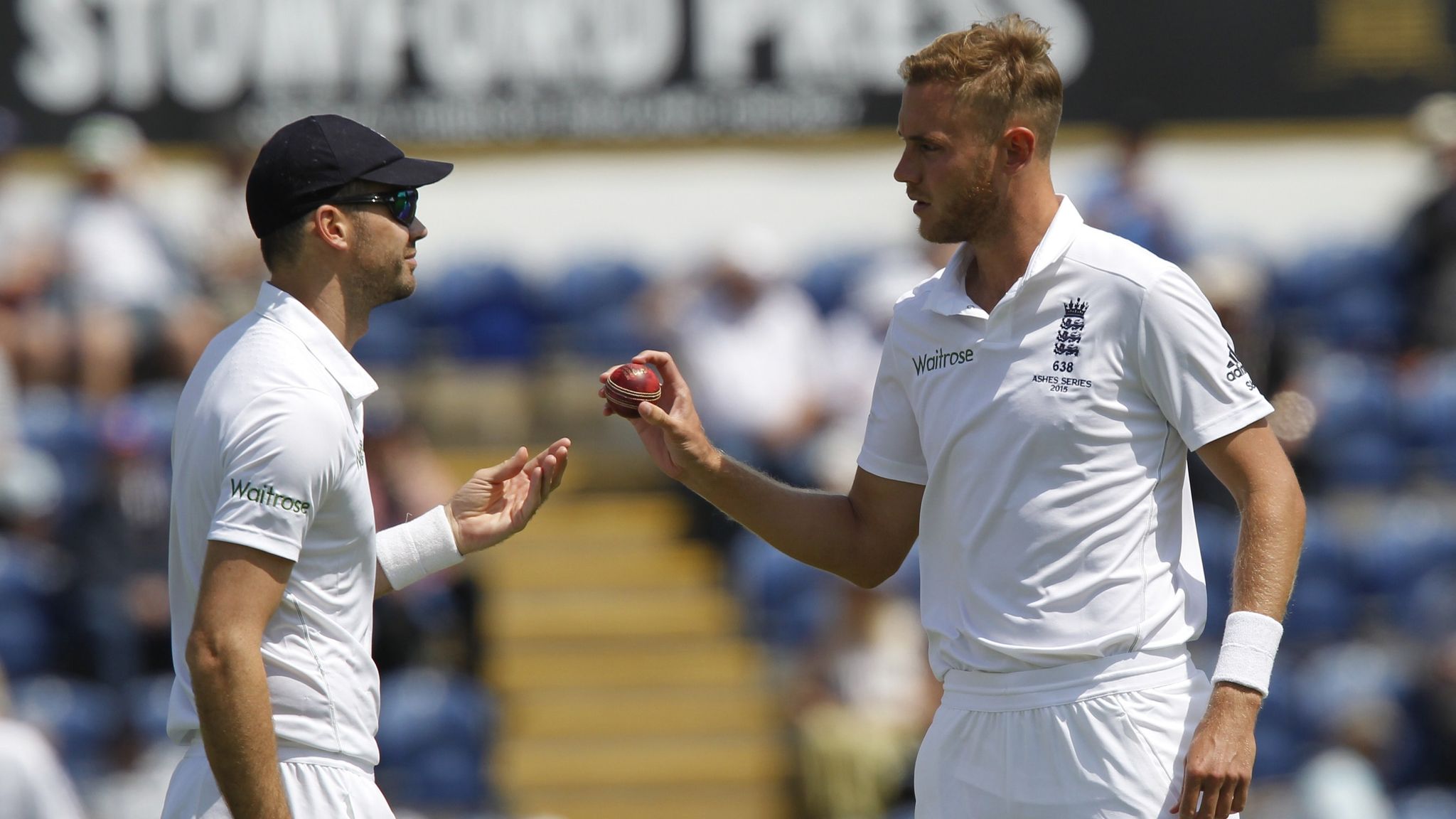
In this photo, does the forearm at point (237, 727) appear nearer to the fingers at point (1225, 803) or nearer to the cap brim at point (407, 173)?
the cap brim at point (407, 173)

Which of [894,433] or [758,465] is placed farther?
[758,465]

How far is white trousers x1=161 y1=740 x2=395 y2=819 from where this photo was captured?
124 inches

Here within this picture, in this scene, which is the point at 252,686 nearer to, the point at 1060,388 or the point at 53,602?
the point at 1060,388

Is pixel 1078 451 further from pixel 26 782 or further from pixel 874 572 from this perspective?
pixel 26 782

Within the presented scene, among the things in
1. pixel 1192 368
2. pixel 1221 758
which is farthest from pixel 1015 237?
pixel 1221 758

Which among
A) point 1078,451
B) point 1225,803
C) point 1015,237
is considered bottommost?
point 1225,803

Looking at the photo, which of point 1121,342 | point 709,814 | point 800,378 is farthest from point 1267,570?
point 800,378

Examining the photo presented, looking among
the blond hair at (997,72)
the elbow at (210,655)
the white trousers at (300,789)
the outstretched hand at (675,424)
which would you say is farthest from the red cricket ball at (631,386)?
the elbow at (210,655)

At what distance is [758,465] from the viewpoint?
905 centimetres

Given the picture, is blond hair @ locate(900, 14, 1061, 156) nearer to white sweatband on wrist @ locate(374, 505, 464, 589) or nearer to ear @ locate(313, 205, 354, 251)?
ear @ locate(313, 205, 354, 251)

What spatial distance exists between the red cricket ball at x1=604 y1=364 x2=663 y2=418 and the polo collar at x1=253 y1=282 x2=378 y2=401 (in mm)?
560

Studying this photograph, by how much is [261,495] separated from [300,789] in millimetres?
538

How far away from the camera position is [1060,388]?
3465 millimetres

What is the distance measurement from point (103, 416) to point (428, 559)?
572cm
